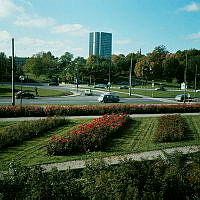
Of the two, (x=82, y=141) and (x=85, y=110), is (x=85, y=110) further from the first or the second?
(x=82, y=141)

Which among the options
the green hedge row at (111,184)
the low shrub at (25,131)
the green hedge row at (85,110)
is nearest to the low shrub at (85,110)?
the green hedge row at (85,110)

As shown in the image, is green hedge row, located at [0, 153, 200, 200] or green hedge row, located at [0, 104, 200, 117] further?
green hedge row, located at [0, 104, 200, 117]

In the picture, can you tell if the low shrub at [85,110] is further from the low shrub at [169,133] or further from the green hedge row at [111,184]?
the green hedge row at [111,184]

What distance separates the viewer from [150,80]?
9756 centimetres

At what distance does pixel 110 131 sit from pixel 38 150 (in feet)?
14.0

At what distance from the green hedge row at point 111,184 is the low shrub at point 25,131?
5.02 meters

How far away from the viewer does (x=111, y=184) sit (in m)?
6.07

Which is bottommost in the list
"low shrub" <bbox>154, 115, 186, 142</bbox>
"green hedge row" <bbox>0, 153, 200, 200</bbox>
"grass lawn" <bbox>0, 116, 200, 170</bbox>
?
"grass lawn" <bbox>0, 116, 200, 170</bbox>

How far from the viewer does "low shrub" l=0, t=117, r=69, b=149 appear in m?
12.0

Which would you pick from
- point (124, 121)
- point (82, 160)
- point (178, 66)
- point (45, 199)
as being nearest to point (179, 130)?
point (124, 121)

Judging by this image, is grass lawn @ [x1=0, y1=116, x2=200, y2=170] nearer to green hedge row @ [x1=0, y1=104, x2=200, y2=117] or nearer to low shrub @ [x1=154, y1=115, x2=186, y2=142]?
low shrub @ [x1=154, y1=115, x2=186, y2=142]

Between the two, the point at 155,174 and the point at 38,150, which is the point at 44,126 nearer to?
the point at 38,150

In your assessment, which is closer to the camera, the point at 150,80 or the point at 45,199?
the point at 45,199

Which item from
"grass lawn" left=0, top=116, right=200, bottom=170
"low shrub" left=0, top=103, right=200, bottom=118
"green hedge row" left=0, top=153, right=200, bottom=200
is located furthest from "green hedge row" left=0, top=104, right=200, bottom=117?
"green hedge row" left=0, top=153, right=200, bottom=200
